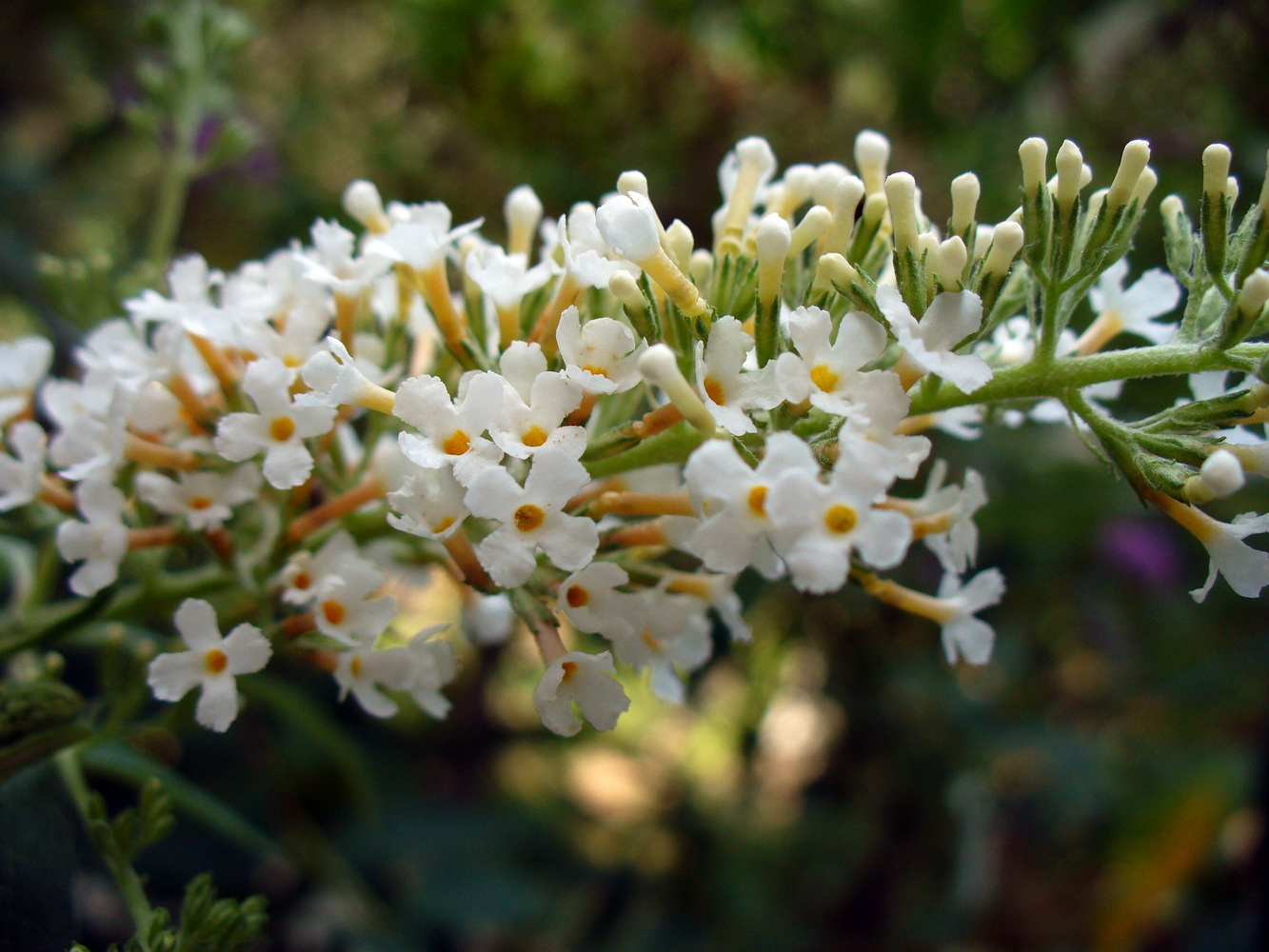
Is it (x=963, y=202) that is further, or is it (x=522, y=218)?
(x=522, y=218)

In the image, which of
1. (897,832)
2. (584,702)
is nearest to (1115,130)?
(897,832)

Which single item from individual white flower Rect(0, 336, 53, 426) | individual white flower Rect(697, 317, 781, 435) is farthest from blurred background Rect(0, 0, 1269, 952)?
individual white flower Rect(697, 317, 781, 435)

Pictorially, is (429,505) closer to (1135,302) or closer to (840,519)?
(840,519)

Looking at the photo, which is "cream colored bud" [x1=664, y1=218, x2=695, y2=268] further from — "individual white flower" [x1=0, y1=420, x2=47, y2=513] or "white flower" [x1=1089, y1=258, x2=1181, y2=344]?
"individual white flower" [x1=0, y1=420, x2=47, y2=513]

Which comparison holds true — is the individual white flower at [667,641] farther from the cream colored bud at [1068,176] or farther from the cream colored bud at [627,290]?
the cream colored bud at [1068,176]

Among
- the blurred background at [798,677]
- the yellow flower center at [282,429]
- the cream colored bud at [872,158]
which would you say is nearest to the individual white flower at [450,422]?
the yellow flower center at [282,429]

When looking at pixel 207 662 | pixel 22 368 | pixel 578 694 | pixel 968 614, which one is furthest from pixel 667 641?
pixel 22 368
